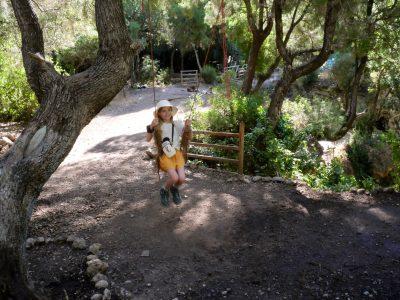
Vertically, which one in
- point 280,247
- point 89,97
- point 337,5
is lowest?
point 280,247

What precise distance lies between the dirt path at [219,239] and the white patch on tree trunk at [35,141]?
4.81ft

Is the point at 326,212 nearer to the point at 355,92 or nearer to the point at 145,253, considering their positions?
the point at 145,253

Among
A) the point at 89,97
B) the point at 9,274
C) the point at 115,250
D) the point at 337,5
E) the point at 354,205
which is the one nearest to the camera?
the point at 9,274

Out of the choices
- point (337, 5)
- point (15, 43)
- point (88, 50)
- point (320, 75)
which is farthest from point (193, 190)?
point (320, 75)

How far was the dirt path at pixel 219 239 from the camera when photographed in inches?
176

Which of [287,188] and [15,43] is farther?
[15,43]

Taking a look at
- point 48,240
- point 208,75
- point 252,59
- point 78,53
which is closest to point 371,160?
point 252,59

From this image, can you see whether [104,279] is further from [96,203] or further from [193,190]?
[193,190]

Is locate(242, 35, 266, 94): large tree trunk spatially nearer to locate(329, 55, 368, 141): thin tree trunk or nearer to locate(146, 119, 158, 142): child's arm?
locate(329, 55, 368, 141): thin tree trunk

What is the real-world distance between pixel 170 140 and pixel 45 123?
5.34 ft

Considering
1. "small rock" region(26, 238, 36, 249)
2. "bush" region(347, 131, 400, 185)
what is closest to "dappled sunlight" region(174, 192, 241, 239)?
"small rock" region(26, 238, 36, 249)

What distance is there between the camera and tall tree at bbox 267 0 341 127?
29.1 feet

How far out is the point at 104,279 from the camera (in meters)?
4.42

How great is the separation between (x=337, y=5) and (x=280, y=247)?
5.95 metres
